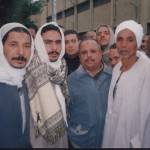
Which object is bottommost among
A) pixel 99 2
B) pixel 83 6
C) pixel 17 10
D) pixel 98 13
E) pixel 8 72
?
pixel 8 72

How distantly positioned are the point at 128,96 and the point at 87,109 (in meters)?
0.45

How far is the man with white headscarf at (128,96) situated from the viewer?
11.7 feet

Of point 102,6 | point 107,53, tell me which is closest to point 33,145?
point 107,53

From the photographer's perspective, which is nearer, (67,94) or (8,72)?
(8,72)

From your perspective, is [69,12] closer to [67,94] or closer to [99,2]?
[99,2]

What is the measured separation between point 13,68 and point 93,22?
96.6 ft

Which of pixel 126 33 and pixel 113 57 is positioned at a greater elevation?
pixel 126 33

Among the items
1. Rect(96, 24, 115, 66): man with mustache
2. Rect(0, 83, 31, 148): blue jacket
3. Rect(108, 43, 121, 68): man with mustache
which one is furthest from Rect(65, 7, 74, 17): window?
Rect(0, 83, 31, 148): blue jacket

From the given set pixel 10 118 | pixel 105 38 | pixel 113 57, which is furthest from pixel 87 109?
pixel 105 38

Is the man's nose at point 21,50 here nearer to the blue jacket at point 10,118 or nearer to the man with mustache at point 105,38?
the blue jacket at point 10,118

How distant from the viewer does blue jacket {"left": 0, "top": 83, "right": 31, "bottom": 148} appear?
3.06m

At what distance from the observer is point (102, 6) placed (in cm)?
3059

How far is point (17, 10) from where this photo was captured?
46.1 feet

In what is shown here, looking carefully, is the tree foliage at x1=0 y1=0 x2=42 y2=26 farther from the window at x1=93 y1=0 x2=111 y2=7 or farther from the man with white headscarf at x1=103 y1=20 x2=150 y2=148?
the window at x1=93 y1=0 x2=111 y2=7
